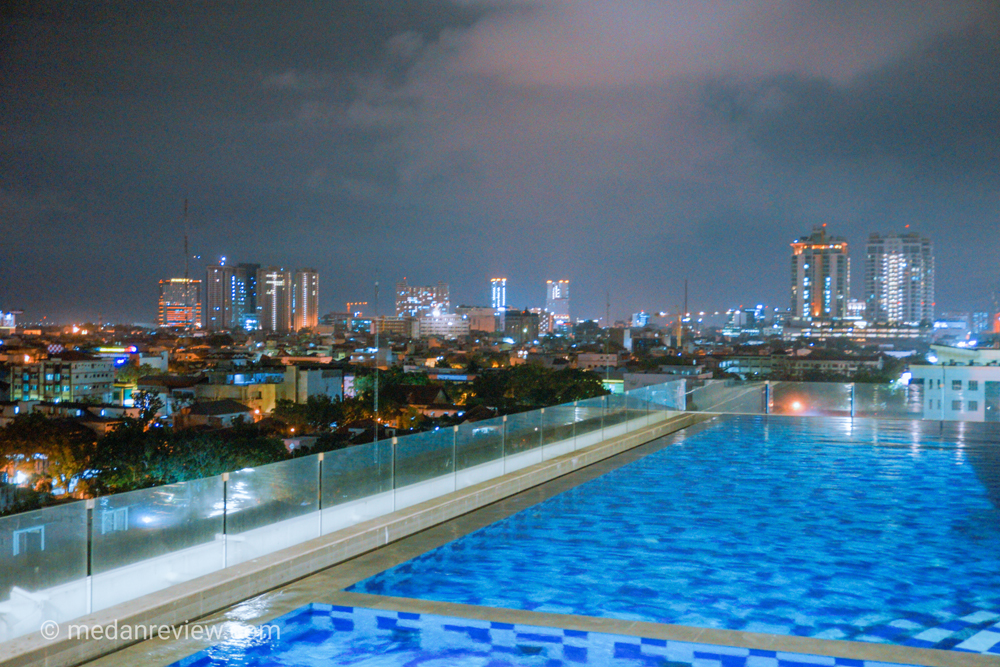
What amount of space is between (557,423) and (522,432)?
1047 millimetres

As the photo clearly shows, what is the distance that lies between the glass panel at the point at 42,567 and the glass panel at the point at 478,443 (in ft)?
12.7

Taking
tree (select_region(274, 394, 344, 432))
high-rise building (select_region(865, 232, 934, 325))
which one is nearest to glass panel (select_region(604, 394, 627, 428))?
tree (select_region(274, 394, 344, 432))

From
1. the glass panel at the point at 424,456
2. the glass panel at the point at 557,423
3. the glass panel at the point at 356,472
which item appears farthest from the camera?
the glass panel at the point at 557,423

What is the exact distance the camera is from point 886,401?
626 inches

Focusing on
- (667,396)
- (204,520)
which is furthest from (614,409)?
(204,520)

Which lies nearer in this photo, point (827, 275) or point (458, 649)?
point (458, 649)

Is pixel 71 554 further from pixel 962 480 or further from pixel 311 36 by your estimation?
pixel 311 36

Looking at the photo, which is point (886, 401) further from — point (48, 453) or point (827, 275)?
point (827, 275)

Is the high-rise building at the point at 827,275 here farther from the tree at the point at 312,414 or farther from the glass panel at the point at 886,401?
the glass panel at the point at 886,401

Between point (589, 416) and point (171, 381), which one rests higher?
point (589, 416)

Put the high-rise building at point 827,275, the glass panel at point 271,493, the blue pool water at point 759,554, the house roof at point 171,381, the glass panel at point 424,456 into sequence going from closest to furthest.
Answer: the blue pool water at point 759,554 → the glass panel at point 271,493 → the glass panel at point 424,456 → the house roof at point 171,381 → the high-rise building at point 827,275

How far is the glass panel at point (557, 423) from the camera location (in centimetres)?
973

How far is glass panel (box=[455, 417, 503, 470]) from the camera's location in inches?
305

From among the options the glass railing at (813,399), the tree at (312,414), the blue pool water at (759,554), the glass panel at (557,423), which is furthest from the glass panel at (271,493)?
the tree at (312,414)
